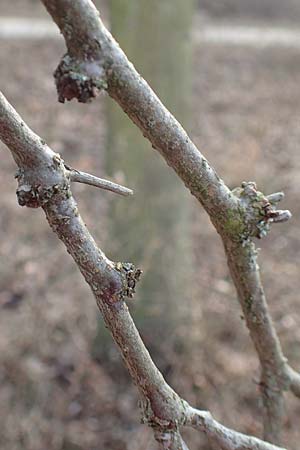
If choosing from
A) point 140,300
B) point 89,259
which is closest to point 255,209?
point 89,259

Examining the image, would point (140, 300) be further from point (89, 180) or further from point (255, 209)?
point (89, 180)

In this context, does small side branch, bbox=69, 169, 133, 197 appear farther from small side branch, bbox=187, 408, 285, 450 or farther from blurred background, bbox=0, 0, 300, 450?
blurred background, bbox=0, 0, 300, 450

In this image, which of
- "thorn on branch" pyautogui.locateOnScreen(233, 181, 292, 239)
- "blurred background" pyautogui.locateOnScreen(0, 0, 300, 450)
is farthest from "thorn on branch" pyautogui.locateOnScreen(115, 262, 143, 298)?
"blurred background" pyautogui.locateOnScreen(0, 0, 300, 450)

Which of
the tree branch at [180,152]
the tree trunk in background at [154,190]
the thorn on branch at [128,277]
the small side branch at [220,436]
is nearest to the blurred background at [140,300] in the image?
the tree trunk in background at [154,190]

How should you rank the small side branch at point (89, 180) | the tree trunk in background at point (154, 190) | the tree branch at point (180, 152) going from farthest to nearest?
the tree trunk in background at point (154, 190) < the small side branch at point (89, 180) < the tree branch at point (180, 152)

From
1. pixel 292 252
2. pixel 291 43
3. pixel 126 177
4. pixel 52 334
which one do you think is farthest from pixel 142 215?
pixel 291 43

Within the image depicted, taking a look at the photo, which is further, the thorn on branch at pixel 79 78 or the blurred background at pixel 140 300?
the blurred background at pixel 140 300

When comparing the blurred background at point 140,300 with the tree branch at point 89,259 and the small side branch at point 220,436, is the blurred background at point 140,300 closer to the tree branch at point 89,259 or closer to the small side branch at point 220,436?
the small side branch at point 220,436
